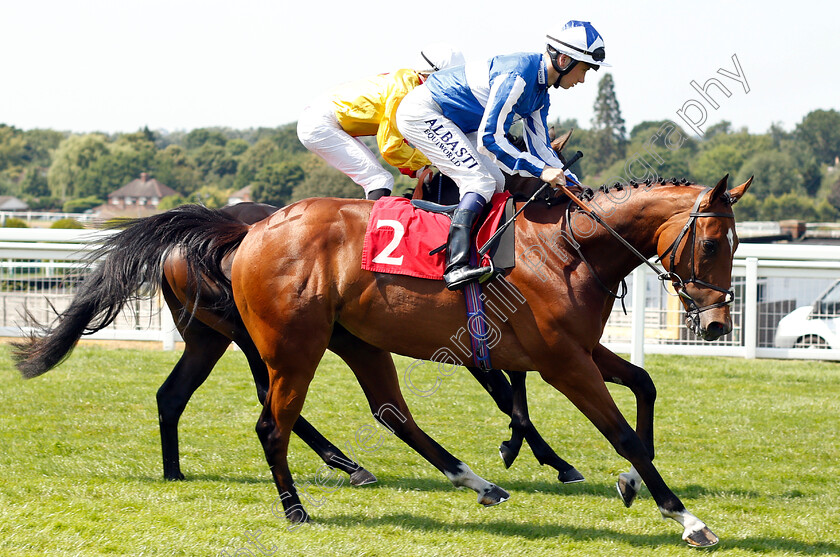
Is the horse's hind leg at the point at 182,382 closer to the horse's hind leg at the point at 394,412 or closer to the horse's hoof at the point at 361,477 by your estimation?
the horse's hind leg at the point at 394,412

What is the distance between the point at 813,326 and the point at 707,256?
239 inches

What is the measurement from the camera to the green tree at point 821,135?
10562 centimetres

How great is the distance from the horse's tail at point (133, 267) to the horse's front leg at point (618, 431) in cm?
185

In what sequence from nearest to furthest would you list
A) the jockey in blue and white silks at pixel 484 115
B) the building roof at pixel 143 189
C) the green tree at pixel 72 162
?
the jockey in blue and white silks at pixel 484 115 < the building roof at pixel 143 189 < the green tree at pixel 72 162

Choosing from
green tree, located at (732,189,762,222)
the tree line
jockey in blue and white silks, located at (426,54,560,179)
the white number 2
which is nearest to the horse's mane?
jockey in blue and white silks, located at (426,54,560,179)

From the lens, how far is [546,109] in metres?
4.54

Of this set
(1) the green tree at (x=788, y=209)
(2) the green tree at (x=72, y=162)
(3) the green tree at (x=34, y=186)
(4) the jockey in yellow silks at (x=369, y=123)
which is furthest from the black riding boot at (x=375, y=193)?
(3) the green tree at (x=34, y=186)

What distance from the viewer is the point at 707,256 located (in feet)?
12.7

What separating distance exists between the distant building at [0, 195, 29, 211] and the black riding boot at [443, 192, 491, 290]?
107 meters

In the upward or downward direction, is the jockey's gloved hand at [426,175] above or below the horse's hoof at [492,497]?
above

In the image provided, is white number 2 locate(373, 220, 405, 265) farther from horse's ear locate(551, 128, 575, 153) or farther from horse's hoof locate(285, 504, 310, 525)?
horse's ear locate(551, 128, 575, 153)

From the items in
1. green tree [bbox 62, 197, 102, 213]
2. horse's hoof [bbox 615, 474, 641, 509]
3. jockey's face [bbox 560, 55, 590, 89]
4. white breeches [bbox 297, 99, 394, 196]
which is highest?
green tree [bbox 62, 197, 102, 213]

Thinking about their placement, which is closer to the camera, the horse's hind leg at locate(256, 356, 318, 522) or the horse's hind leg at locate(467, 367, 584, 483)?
the horse's hind leg at locate(256, 356, 318, 522)

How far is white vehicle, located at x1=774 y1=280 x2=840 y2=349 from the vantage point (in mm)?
9047
